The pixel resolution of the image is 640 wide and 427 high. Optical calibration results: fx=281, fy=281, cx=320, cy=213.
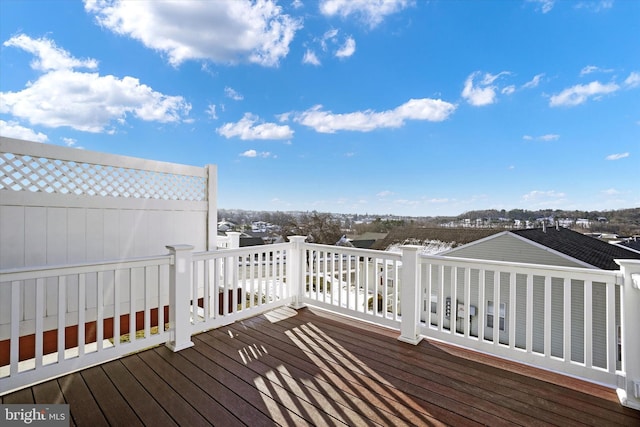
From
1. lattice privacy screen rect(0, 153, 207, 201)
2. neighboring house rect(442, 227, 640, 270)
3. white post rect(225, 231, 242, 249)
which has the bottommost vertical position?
white post rect(225, 231, 242, 249)

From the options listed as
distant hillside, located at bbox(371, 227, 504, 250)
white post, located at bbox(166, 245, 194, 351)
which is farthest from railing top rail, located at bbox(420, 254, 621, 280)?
white post, located at bbox(166, 245, 194, 351)

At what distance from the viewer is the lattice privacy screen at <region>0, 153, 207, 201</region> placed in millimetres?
3148

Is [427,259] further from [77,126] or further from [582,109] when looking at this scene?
[77,126]

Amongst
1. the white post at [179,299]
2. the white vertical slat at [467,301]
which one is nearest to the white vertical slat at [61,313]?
the white post at [179,299]

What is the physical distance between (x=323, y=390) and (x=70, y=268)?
2093 mm

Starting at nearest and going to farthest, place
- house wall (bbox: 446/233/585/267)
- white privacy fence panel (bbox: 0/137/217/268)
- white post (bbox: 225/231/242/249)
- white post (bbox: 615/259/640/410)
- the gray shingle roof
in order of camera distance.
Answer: white post (bbox: 615/259/640/410)
the gray shingle roof
house wall (bbox: 446/233/585/267)
white privacy fence panel (bbox: 0/137/217/268)
white post (bbox: 225/231/242/249)

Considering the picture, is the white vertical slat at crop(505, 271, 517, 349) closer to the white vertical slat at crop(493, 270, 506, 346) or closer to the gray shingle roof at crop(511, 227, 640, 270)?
the white vertical slat at crop(493, 270, 506, 346)

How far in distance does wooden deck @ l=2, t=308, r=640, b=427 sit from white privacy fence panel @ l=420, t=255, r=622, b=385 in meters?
0.13

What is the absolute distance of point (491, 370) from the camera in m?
2.22

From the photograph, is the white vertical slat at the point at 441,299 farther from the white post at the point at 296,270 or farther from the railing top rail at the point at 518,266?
the white post at the point at 296,270

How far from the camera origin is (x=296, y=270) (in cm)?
377

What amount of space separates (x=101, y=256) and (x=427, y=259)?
4056 mm

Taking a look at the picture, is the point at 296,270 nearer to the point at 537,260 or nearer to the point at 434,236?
the point at 434,236

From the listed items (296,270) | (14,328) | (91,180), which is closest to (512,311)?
(296,270)
